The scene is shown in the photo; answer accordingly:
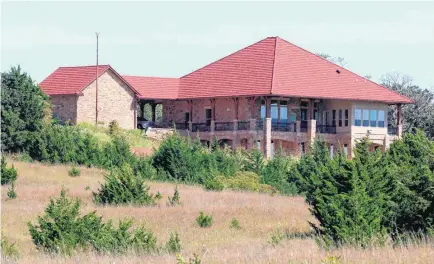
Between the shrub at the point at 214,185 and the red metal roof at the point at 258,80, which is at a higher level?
Result: the red metal roof at the point at 258,80

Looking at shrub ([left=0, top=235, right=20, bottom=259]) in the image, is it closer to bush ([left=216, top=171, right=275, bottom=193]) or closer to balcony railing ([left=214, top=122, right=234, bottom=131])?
bush ([left=216, top=171, right=275, bottom=193])

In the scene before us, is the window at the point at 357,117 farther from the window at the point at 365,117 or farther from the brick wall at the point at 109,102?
the brick wall at the point at 109,102

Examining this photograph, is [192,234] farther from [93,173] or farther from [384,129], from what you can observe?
[384,129]

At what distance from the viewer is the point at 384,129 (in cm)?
6769

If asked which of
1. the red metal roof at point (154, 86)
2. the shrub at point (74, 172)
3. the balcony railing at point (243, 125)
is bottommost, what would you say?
the shrub at point (74, 172)

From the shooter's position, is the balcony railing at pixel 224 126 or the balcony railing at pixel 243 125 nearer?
the balcony railing at pixel 243 125

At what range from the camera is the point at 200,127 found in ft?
217

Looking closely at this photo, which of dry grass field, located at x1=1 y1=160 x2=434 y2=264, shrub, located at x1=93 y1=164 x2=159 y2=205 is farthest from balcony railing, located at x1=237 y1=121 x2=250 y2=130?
shrub, located at x1=93 y1=164 x2=159 y2=205

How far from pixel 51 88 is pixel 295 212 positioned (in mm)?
34910

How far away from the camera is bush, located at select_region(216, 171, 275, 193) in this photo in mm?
44906

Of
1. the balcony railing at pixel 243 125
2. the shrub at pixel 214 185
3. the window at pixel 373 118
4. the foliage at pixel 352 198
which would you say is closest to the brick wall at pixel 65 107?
the balcony railing at pixel 243 125

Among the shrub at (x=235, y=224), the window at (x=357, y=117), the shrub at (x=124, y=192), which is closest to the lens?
the shrub at (x=235, y=224)

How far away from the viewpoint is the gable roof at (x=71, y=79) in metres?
64.4

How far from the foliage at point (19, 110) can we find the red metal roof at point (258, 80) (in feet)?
22.9
